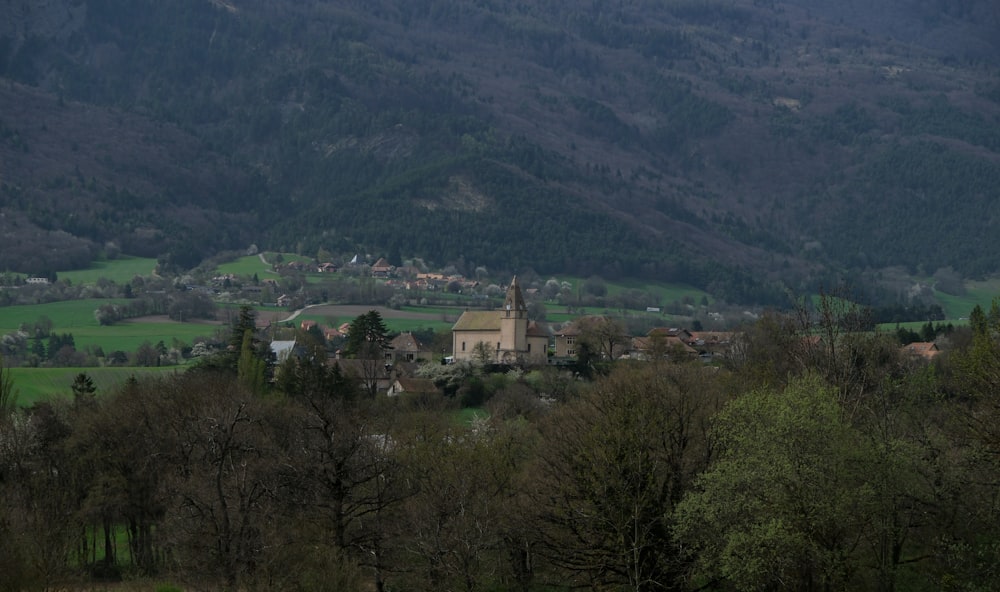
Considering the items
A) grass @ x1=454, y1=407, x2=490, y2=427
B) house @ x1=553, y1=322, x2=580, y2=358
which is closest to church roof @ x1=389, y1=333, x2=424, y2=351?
house @ x1=553, y1=322, x2=580, y2=358

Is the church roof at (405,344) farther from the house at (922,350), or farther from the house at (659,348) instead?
the house at (922,350)

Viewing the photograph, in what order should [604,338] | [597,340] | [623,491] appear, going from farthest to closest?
[604,338] < [597,340] < [623,491]

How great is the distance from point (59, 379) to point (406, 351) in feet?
110

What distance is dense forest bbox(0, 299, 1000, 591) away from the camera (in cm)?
5150

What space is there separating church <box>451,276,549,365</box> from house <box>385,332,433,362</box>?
3544 millimetres

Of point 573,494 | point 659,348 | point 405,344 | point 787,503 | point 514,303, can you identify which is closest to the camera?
point 787,503

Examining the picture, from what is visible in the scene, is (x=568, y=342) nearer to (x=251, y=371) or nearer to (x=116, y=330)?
(x=251, y=371)

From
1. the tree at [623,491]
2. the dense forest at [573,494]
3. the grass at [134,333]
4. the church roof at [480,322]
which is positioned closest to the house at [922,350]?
the church roof at [480,322]

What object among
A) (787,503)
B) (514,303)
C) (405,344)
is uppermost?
(514,303)

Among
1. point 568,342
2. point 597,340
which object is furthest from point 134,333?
point 597,340

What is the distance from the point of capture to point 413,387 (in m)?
119

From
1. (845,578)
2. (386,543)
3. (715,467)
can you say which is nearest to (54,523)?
(386,543)

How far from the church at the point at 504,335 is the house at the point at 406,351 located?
11.6 ft

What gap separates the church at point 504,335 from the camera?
13949 centimetres
